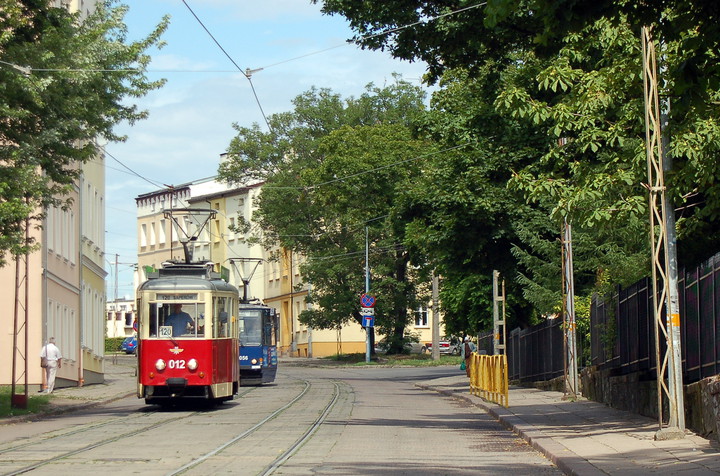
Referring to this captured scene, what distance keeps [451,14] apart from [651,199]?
18.1ft

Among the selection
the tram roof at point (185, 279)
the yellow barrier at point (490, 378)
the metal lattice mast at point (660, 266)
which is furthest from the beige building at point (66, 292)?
the metal lattice mast at point (660, 266)

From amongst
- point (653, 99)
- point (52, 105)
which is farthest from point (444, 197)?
point (653, 99)

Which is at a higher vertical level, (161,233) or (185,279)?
(161,233)

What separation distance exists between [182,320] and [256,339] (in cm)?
1438

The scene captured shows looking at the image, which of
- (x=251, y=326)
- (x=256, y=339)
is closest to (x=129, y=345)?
(x=251, y=326)

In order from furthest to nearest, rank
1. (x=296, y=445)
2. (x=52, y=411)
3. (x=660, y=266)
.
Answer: (x=52, y=411), (x=296, y=445), (x=660, y=266)

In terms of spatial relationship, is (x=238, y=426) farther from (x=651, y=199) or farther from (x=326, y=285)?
(x=326, y=285)

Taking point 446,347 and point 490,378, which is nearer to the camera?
point 490,378

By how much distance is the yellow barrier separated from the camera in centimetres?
2580

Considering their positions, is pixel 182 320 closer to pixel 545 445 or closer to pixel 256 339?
pixel 545 445

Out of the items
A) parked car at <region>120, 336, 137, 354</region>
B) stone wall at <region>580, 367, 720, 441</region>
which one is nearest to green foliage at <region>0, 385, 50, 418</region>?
stone wall at <region>580, 367, 720, 441</region>

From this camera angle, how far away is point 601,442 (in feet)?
51.4

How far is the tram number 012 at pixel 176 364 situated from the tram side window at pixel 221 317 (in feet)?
3.18

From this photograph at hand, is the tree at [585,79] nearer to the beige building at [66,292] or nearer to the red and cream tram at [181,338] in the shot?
the red and cream tram at [181,338]
